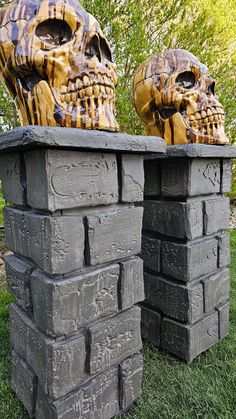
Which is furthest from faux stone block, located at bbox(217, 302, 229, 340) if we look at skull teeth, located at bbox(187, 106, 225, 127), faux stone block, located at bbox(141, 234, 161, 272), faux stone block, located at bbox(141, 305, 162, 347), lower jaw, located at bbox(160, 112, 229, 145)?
skull teeth, located at bbox(187, 106, 225, 127)

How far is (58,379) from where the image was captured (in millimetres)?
1304

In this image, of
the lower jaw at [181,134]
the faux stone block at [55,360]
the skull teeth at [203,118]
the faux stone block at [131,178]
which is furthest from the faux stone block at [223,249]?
the faux stone block at [55,360]

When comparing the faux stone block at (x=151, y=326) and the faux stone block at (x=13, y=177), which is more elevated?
the faux stone block at (x=13, y=177)

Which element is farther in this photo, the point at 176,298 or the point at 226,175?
the point at 226,175

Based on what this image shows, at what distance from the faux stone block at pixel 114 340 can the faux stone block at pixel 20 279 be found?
0.34m

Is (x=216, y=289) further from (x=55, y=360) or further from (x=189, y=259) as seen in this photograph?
(x=55, y=360)

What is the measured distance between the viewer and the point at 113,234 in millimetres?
1428

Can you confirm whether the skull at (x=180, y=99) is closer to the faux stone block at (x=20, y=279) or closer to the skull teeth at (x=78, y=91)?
the skull teeth at (x=78, y=91)

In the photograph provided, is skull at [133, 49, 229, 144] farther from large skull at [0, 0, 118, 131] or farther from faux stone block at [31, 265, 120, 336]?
faux stone block at [31, 265, 120, 336]

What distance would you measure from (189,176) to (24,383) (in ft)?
4.65

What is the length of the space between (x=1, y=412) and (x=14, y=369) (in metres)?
0.20

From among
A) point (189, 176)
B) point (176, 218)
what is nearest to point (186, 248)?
point (176, 218)

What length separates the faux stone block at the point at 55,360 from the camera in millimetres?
1293

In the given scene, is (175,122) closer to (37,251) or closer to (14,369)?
(37,251)
